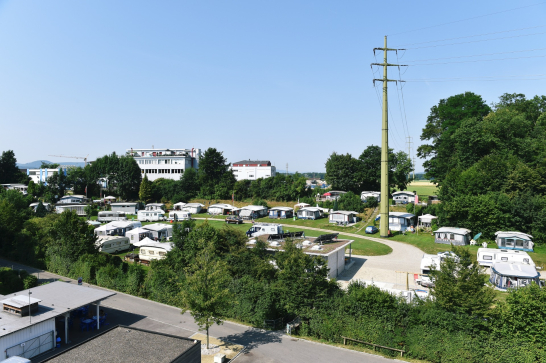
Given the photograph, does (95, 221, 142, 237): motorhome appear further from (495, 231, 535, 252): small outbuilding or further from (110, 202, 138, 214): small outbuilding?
(495, 231, 535, 252): small outbuilding

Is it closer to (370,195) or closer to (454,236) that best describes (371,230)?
(454,236)

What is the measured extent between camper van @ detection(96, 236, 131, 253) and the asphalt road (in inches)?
543

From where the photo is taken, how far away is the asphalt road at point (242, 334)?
1560 cm

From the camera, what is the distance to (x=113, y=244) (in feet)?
119

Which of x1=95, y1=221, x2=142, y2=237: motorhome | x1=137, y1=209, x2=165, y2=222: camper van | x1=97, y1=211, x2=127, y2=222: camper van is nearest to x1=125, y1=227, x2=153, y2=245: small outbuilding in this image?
x1=95, y1=221, x2=142, y2=237: motorhome

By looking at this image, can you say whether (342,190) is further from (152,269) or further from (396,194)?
(152,269)

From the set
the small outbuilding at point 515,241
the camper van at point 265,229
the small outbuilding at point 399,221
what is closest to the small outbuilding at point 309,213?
the small outbuilding at point 399,221

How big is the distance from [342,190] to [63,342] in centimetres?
5765

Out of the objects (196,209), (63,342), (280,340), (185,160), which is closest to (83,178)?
(185,160)

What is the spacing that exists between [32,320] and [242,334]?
9700 mm

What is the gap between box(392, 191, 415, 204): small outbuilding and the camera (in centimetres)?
5981

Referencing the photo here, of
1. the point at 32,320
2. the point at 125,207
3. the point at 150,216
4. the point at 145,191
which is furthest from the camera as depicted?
the point at 145,191

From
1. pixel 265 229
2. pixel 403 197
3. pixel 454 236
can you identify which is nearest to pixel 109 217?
pixel 265 229

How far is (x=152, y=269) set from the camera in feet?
82.0
